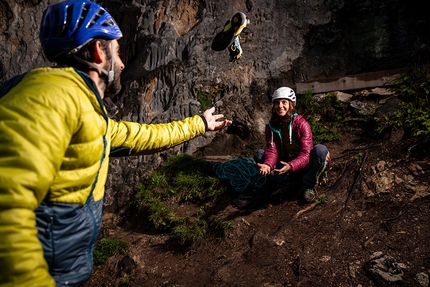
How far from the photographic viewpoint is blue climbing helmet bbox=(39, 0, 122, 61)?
183 cm

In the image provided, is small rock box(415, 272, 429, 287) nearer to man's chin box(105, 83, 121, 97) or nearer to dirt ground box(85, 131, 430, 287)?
dirt ground box(85, 131, 430, 287)

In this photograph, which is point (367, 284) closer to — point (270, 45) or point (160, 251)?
point (160, 251)

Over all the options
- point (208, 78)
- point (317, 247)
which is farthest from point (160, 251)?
point (208, 78)

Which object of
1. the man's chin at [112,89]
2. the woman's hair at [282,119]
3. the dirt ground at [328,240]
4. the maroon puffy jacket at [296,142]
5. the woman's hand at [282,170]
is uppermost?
the man's chin at [112,89]

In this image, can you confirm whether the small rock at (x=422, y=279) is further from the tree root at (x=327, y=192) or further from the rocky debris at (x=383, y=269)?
the tree root at (x=327, y=192)

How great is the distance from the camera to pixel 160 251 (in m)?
4.61

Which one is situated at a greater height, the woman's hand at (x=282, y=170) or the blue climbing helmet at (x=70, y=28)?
the blue climbing helmet at (x=70, y=28)

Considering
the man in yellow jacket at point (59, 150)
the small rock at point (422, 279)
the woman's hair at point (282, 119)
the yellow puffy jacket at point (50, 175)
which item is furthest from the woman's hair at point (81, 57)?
the small rock at point (422, 279)

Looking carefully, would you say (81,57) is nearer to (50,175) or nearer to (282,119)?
(50,175)

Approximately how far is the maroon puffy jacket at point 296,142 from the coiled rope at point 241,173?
0.62 metres

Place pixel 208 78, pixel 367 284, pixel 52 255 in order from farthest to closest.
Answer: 1. pixel 208 78
2. pixel 367 284
3. pixel 52 255

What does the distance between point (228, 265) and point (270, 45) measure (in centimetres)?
549

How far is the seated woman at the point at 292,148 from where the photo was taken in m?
4.28

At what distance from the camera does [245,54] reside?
738cm
